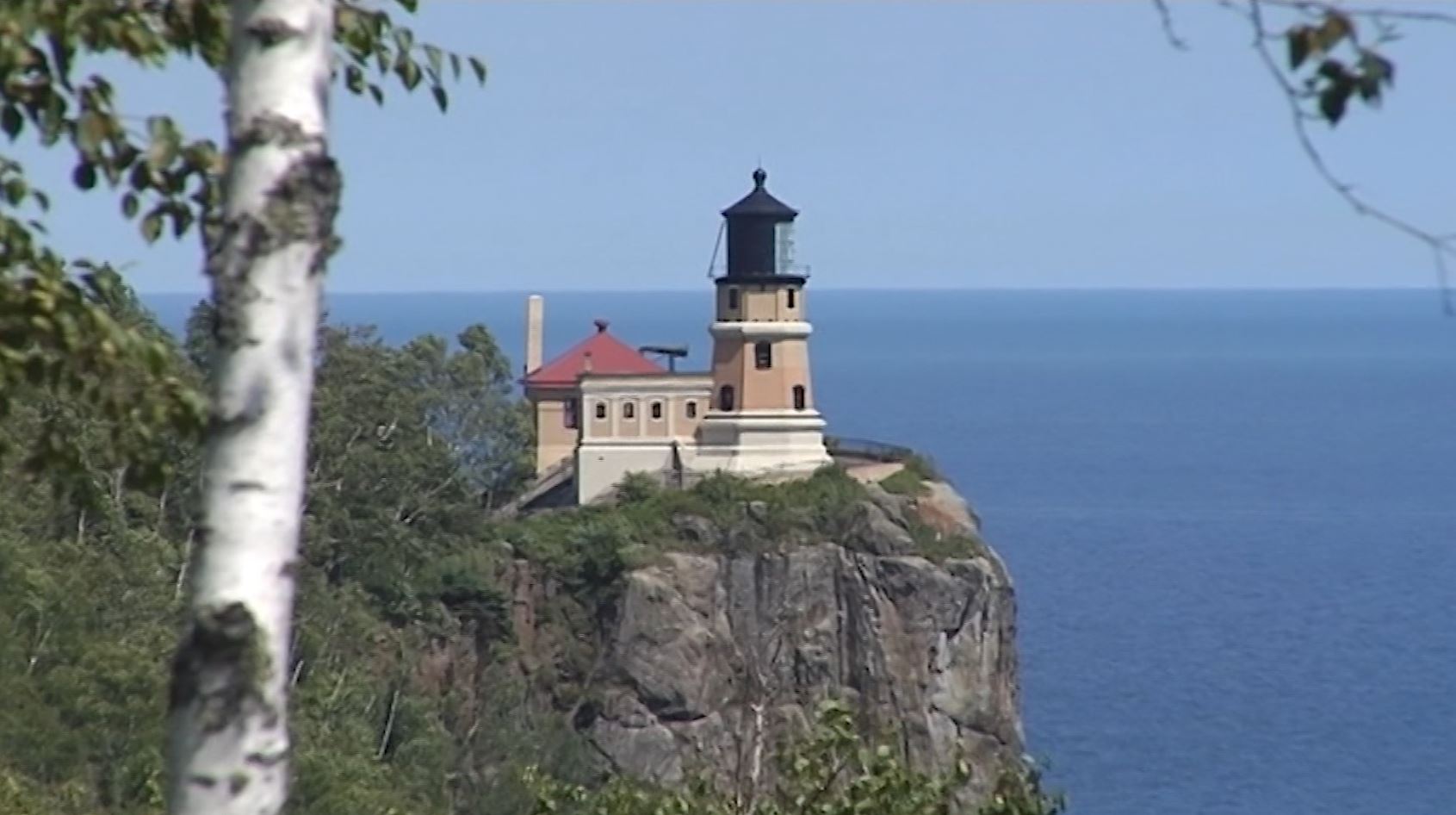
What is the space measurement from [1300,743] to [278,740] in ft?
213

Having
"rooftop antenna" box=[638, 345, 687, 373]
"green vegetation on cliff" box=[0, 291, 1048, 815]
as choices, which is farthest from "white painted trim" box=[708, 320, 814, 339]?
"rooftop antenna" box=[638, 345, 687, 373]

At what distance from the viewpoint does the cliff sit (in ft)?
150

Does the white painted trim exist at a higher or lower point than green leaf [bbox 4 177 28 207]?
lower

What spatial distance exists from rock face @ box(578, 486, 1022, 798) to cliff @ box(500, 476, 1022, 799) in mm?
23

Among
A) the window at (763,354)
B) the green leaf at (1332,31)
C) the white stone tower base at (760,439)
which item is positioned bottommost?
the white stone tower base at (760,439)

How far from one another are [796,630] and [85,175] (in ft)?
128

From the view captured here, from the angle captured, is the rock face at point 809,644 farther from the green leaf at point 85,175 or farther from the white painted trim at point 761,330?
the green leaf at point 85,175

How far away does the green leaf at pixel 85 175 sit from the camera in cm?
761

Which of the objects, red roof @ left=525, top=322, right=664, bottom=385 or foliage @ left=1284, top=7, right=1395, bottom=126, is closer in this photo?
foliage @ left=1284, top=7, right=1395, bottom=126

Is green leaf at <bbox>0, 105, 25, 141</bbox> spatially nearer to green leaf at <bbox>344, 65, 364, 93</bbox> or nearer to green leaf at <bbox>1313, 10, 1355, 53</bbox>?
green leaf at <bbox>344, 65, 364, 93</bbox>

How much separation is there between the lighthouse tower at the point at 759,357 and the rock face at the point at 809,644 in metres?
4.41

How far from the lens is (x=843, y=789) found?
691 inches

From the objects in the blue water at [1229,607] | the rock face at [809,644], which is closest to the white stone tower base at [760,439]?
the rock face at [809,644]

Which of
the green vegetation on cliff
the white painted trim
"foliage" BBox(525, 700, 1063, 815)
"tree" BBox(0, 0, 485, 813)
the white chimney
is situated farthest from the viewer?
the white chimney
